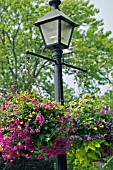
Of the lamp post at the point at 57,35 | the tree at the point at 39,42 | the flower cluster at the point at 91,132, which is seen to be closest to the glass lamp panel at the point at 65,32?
the lamp post at the point at 57,35

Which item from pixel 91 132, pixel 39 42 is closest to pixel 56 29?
pixel 91 132

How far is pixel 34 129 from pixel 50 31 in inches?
37.2

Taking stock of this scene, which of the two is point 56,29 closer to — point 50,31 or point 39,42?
point 50,31

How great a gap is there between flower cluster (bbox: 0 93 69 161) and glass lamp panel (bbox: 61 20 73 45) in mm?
641

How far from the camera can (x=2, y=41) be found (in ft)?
43.1

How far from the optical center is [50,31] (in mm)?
2902

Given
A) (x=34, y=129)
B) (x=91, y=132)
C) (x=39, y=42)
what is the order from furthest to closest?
1. (x=39, y=42)
2. (x=91, y=132)
3. (x=34, y=129)

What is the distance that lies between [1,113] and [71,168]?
7.22 metres

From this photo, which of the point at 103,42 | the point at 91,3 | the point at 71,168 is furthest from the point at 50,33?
the point at 91,3

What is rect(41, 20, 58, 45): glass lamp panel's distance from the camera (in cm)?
287

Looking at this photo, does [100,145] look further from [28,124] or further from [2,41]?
[2,41]

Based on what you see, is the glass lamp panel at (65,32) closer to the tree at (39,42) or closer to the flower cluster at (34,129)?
the flower cluster at (34,129)

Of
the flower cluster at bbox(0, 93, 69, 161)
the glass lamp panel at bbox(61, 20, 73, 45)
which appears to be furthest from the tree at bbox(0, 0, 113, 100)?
the flower cluster at bbox(0, 93, 69, 161)

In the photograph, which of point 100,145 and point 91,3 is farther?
point 91,3
